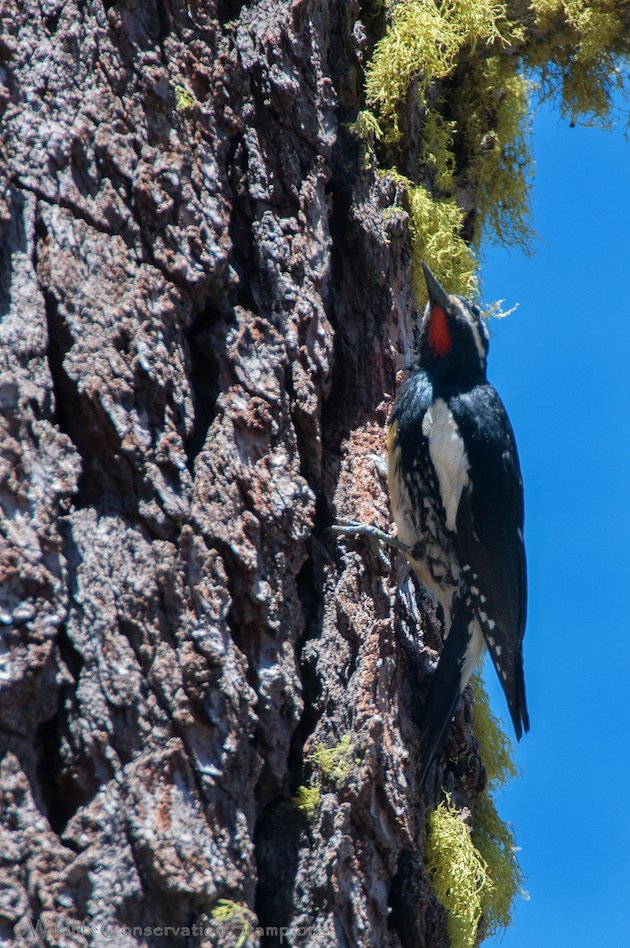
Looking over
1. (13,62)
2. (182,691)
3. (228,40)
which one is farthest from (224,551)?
(228,40)

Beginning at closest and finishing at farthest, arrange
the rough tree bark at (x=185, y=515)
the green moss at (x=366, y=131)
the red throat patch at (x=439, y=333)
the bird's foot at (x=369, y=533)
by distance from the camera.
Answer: the rough tree bark at (x=185, y=515) < the bird's foot at (x=369, y=533) < the green moss at (x=366, y=131) < the red throat patch at (x=439, y=333)

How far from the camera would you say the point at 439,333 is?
3.28m

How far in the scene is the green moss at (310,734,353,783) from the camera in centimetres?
220

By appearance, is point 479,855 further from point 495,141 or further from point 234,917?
point 495,141

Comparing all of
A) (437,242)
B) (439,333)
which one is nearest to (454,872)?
(439,333)

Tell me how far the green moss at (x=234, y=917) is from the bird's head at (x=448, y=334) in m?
1.89

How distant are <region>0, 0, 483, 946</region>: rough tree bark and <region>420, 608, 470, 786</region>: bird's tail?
0.04m

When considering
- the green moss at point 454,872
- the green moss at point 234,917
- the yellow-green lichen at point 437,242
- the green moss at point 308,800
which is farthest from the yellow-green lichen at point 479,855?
the yellow-green lichen at point 437,242

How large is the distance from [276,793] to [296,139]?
166cm

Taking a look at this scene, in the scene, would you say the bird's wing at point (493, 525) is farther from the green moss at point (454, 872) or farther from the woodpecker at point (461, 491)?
the green moss at point (454, 872)

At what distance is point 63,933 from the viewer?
163 cm

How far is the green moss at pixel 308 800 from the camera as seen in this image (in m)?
2.13

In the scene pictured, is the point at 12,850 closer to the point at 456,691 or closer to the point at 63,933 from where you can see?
the point at 63,933

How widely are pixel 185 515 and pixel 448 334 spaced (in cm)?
149
